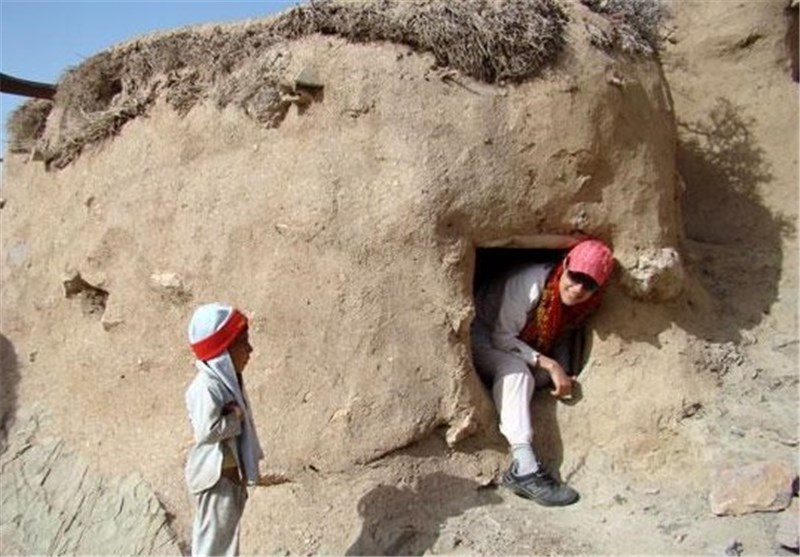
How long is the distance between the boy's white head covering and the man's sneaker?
1263 mm

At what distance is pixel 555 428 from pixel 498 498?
52 cm

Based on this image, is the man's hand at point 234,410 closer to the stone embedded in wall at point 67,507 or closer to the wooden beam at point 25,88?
the stone embedded in wall at point 67,507

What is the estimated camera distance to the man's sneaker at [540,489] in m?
3.89

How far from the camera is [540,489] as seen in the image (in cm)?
390

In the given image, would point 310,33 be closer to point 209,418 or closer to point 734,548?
point 209,418

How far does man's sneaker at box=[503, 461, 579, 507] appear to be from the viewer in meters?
3.89

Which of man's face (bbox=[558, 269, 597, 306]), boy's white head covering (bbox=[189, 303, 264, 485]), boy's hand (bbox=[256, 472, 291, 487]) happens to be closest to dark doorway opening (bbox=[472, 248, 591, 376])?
man's face (bbox=[558, 269, 597, 306])

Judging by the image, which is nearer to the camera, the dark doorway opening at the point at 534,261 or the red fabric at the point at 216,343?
the red fabric at the point at 216,343

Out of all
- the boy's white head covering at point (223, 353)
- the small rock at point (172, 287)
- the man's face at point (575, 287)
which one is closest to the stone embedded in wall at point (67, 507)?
the small rock at point (172, 287)

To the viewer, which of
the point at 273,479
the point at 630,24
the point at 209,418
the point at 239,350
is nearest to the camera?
the point at 209,418

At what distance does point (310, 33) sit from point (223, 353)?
1.98 meters

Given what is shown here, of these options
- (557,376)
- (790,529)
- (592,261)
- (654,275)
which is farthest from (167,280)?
(790,529)

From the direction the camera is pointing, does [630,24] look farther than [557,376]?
Yes

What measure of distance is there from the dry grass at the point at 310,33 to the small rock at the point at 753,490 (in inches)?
80.4
